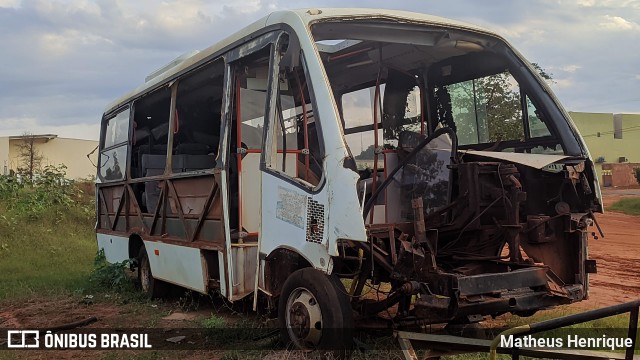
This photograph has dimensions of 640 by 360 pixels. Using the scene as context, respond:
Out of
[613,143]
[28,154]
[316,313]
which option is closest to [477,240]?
[316,313]

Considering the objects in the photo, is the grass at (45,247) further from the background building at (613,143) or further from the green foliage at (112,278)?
the background building at (613,143)

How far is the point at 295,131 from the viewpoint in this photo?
5535 mm

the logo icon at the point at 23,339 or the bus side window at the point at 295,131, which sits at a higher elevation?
the bus side window at the point at 295,131

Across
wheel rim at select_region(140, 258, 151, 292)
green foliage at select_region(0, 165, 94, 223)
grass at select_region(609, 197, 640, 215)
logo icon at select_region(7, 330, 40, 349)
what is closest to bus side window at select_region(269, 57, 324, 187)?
logo icon at select_region(7, 330, 40, 349)

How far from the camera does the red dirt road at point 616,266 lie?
7863 mm

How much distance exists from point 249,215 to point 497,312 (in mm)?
2522

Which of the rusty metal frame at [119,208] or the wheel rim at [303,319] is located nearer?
the wheel rim at [303,319]

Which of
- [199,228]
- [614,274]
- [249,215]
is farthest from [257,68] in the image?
[614,274]

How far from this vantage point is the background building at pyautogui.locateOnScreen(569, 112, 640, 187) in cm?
4144

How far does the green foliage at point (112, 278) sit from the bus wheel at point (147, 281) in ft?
1.06

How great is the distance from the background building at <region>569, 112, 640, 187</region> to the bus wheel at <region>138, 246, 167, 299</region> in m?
38.8

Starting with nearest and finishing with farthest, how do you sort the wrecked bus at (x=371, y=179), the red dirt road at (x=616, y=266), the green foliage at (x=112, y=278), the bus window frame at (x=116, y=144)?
1. the wrecked bus at (x=371, y=179)
2. the red dirt road at (x=616, y=266)
3. the bus window frame at (x=116, y=144)
4. the green foliage at (x=112, y=278)

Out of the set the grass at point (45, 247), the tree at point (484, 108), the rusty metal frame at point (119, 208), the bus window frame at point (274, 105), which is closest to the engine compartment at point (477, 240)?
the bus window frame at point (274, 105)

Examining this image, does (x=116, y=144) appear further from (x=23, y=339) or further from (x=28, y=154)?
(x=28, y=154)
